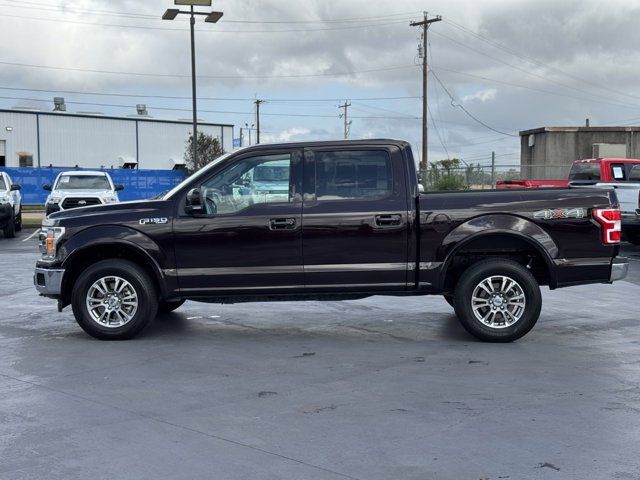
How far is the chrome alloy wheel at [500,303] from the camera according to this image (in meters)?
8.09

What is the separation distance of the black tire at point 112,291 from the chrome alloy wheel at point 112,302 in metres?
0.03

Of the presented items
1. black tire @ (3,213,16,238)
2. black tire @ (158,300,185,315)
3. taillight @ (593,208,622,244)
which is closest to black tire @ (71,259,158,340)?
black tire @ (158,300,185,315)

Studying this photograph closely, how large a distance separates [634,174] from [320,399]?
1681 centimetres

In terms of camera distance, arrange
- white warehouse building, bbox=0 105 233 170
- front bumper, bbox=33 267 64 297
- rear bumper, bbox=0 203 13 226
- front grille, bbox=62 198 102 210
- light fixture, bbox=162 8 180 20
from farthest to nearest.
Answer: white warehouse building, bbox=0 105 233 170 → light fixture, bbox=162 8 180 20 → front grille, bbox=62 198 102 210 → rear bumper, bbox=0 203 13 226 → front bumper, bbox=33 267 64 297

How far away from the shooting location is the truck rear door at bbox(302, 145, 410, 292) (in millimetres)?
8078

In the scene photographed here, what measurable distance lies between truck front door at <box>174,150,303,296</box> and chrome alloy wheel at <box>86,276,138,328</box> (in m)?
0.58

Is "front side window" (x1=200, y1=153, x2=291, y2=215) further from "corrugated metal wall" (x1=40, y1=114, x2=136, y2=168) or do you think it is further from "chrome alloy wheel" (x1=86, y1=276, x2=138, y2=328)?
"corrugated metal wall" (x1=40, y1=114, x2=136, y2=168)

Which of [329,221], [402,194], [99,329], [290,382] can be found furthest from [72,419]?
[402,194]

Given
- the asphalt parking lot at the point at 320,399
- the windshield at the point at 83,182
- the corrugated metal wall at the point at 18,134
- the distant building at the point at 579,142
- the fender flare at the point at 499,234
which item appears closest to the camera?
the asphalt parking lot at the point at 320,399

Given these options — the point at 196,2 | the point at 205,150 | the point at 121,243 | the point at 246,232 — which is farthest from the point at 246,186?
the point at 205,150

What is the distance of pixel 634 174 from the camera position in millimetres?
20484

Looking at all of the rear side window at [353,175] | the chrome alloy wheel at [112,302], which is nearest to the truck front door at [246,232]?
the rear side window at [353,175]

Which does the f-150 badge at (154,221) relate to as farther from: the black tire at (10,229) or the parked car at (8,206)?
the black tire at (10,229)

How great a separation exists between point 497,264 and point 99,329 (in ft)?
13.5
